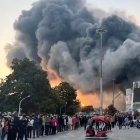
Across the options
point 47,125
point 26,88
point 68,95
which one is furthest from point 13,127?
point 68,95

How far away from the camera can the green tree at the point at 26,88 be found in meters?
65.7

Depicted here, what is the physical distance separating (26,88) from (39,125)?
35213mm

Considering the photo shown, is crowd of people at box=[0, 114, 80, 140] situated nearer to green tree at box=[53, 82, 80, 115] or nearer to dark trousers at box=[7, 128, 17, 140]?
dark trousers at box=[7, 128, 17, 140]

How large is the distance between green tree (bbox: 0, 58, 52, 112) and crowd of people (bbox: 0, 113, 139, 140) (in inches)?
652

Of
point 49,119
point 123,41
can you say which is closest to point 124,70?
point 123,41

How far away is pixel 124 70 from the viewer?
101 m

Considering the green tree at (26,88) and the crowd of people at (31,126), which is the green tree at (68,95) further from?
the crowd of people at (31,126)

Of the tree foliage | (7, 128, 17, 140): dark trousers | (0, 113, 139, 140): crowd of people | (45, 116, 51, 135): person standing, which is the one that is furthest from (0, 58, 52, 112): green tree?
(7, 128, 17, 140): dark trousers

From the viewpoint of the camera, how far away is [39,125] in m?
30.3

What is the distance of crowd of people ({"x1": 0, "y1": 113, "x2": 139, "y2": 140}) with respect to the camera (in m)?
21.6

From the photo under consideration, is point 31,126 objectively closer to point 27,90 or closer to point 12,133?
point 12,133

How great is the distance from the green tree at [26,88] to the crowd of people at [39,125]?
16554 millimetres

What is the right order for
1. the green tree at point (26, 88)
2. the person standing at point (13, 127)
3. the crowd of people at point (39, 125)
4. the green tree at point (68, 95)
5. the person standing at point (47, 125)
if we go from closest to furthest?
1. the person standing at point (13, 127)
2. the crowd of people at point (39, 125)
3. the person standing at point (47, 125)
4. the green tree at point (26, 88)
5. the green tree at point (68, 95)

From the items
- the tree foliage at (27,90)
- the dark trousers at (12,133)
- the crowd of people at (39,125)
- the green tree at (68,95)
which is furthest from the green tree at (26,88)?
the dark trousers at (12,133)
